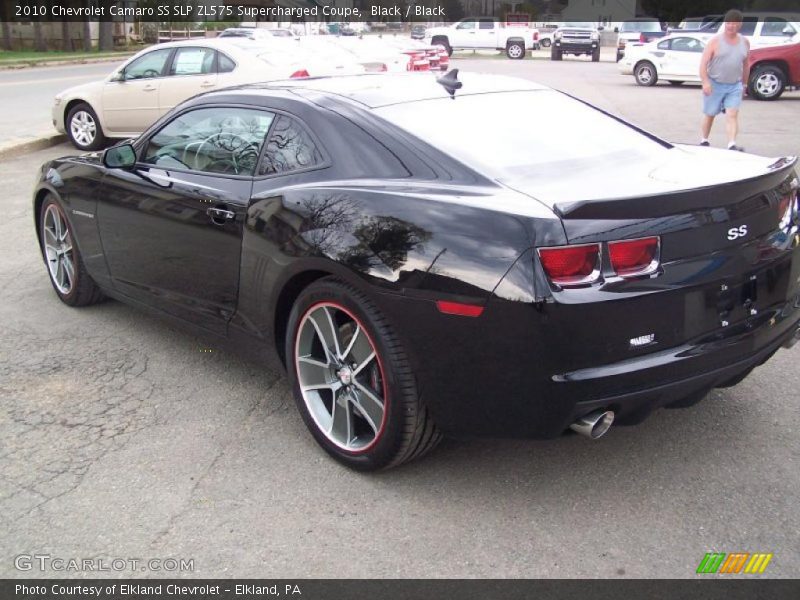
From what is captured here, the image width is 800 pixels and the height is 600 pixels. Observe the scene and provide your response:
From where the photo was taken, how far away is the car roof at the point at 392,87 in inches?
154

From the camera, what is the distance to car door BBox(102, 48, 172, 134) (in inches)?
468

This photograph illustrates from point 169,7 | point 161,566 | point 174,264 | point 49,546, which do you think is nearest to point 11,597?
point 49,546

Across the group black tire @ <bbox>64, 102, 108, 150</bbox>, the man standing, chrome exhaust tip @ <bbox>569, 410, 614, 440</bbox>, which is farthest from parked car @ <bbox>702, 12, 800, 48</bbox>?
chrome exhaust tip @ <bbox>569, 410, 614, 440</bbox>

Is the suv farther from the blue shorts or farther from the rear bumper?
the rear bumper

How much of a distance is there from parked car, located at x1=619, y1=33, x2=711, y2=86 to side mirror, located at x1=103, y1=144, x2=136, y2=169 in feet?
63.9

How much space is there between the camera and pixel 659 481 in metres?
3.32

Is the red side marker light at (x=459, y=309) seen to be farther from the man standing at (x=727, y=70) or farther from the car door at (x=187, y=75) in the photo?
the car door at (x=187, y=75)

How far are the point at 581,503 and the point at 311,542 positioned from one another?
1042 mm

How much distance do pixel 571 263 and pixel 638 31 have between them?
37.6 meters

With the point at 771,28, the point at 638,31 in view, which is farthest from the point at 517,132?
the point at 638,31

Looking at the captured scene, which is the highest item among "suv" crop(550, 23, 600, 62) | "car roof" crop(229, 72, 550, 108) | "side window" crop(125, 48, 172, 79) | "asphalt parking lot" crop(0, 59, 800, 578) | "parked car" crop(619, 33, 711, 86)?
"suv" crop(550, 23, 600, 62)

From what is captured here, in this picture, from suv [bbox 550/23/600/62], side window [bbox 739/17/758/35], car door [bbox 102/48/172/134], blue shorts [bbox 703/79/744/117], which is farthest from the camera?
suv [bbox 550/23/600/62]

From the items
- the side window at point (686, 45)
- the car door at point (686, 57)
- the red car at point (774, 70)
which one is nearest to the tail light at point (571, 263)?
the red car at point (774, 70)

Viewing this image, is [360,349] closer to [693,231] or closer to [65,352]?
[693,231]
